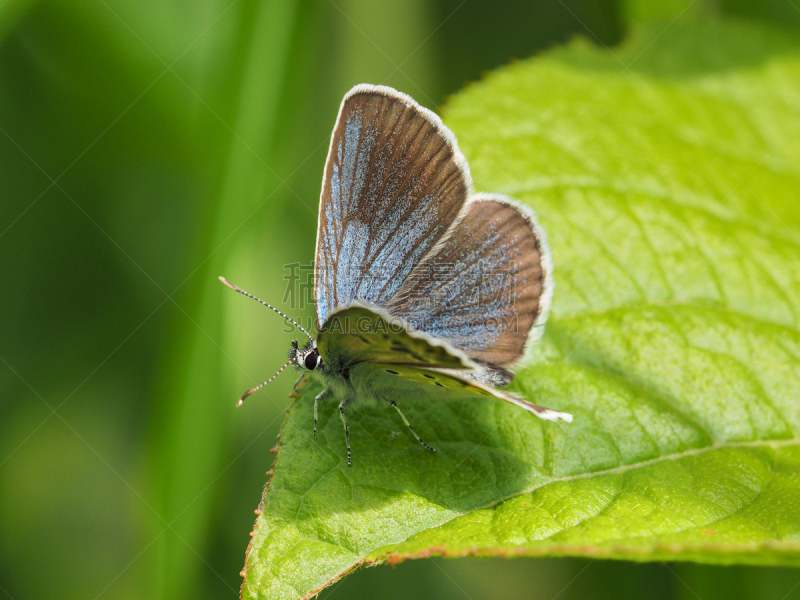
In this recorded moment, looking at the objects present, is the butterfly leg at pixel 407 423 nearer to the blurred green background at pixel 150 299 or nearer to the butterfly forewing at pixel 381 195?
the butterfly forewing at pixel 381 195

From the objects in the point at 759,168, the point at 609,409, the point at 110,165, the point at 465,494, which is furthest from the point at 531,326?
the point at 110,165

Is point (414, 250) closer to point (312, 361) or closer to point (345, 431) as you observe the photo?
point (312, 361)

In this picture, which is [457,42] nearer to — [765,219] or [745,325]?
[765,219]

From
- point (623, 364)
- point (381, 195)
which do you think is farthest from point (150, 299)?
point (623, 364)

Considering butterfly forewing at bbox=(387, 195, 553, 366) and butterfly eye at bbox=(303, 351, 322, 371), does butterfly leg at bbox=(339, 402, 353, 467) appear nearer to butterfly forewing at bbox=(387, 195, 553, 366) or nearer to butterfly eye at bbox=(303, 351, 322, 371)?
butterfly eye at bbox=(303, 351, 322, 371)

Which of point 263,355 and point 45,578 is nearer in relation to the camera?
point 45,578

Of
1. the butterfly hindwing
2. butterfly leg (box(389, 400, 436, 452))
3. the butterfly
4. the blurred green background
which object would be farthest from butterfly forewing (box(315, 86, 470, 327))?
the blurred green background

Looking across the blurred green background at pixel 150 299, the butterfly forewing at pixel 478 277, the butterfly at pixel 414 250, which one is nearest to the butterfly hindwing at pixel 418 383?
the butterfly at pixel 414 250
